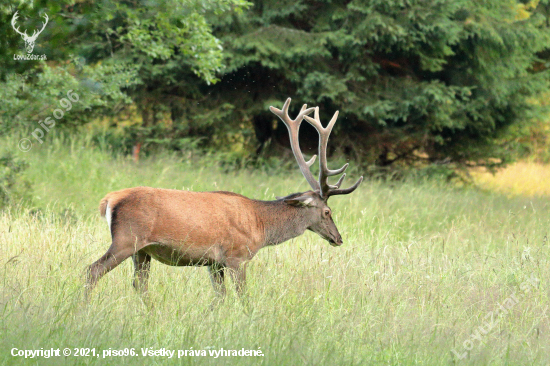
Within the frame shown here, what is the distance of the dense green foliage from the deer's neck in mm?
6585

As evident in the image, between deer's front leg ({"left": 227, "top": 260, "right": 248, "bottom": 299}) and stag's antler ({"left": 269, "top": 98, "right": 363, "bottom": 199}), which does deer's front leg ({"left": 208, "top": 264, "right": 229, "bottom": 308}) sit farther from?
stag's antler ({"left": 269, "top": 98, "right": 363, "bottom": 199})

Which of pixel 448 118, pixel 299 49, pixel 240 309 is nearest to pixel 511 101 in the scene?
pixel 448 118

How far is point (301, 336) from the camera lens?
4121mm

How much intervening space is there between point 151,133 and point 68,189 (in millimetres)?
4241

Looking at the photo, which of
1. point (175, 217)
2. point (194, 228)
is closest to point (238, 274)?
point (194, 228)

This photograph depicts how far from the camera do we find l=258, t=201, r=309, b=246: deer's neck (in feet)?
19.4

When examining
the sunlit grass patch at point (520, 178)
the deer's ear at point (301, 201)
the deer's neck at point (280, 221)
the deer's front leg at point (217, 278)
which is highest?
the deer's ear at point (301, 201)

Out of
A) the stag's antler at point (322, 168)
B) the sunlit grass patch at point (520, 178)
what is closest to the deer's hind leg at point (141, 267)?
the stag's antler at point (322, 168)

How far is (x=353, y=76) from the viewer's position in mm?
13172
